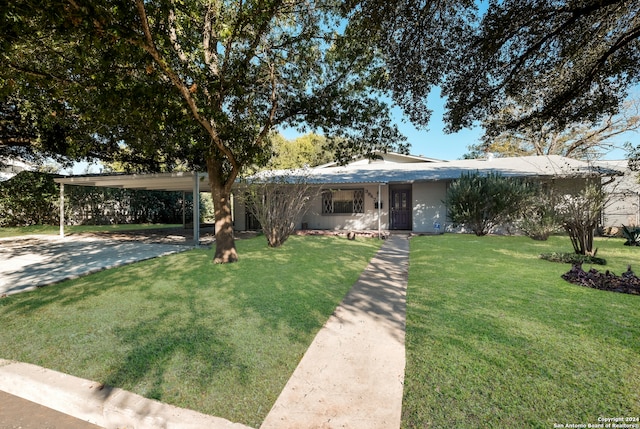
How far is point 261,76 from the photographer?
738 centimetres

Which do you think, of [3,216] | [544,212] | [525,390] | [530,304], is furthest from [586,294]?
[3,216]

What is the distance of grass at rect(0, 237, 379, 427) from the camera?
2.39m

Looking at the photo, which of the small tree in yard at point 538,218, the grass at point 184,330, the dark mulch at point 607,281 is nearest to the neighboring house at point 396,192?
the small tree in yard at point 538,218

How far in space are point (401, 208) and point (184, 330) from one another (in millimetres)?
13168

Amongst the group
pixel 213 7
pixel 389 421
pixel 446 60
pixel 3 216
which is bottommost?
pixel 389 421

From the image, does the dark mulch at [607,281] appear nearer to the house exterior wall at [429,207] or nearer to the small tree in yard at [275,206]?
the small tree in yard at [275,206]

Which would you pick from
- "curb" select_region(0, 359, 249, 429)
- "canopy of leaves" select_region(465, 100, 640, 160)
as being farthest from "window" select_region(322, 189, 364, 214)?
"curb" select_region(0, 359, 249, 429)

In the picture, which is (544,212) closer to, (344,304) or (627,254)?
(627,254)

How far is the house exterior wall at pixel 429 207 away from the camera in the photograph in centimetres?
1413

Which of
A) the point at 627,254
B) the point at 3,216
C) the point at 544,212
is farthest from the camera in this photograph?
the point at 3,216

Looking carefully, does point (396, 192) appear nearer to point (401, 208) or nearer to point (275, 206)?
point (401, 208)

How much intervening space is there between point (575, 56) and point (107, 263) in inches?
450

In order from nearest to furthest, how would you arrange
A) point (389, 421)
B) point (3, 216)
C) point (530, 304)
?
point (389, 421)
point (530, 304)
point (3, 216)

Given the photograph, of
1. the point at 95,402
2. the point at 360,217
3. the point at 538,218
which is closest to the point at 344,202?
the point at 360,217
